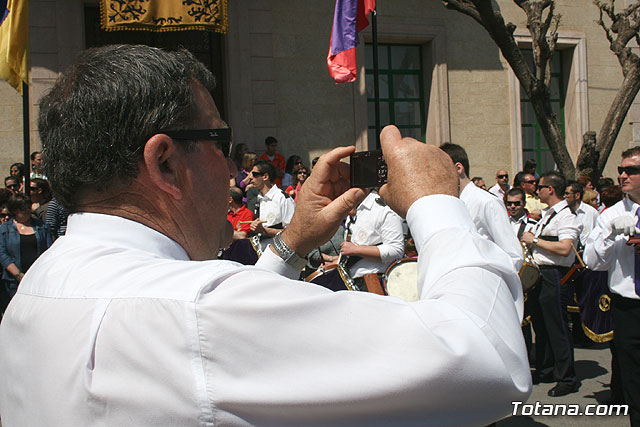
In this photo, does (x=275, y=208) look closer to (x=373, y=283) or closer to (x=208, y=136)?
(x=373, y=283)

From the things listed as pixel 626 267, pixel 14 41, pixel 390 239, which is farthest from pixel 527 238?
pixel 14 41

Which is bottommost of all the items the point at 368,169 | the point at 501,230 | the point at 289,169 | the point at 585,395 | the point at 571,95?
the point at 585,395

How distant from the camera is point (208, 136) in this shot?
4.49 ft

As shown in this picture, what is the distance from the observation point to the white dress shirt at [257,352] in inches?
38.8

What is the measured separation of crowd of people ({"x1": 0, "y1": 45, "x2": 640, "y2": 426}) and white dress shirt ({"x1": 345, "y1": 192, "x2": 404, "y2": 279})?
417 centimetres

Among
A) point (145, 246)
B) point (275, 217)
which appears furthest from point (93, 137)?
point (275, 217)

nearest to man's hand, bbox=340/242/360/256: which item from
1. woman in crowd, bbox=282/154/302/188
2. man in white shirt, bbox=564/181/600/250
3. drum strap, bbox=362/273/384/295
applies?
drum strap, bbox=362/273/384/295

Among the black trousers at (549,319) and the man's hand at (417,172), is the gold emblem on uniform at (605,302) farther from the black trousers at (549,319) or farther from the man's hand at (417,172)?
the man's hand at (417,172)

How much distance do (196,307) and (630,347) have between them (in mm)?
4431

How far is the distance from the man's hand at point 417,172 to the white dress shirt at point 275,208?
680 centimetres

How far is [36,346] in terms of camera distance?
117cm

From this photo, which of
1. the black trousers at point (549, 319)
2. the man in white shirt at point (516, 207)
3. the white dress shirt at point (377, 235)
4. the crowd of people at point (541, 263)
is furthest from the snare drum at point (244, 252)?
the man in white shirt at point (516, 207)

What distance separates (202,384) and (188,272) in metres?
0.20

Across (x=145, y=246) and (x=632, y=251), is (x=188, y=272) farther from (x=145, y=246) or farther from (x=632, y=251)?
(x=632, y=251)
